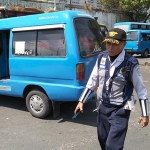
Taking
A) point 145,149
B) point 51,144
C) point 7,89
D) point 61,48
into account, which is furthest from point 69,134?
point 7,89

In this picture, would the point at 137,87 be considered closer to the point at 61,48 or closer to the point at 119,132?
the point at 119,132

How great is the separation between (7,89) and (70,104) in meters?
1.52

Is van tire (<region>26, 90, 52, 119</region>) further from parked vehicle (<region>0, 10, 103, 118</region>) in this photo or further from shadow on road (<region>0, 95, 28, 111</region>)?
shadow on road (<region>0, 95, 28, 111</region>)

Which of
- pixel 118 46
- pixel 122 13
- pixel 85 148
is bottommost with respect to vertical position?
pixel 85 148

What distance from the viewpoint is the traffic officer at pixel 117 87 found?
2519 mm

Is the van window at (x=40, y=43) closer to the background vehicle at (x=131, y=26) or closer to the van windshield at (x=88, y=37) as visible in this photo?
the van windshield at (x=88, y=37)

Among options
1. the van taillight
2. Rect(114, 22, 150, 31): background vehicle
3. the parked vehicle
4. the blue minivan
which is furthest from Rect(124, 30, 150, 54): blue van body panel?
the van taillight

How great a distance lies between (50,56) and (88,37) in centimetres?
86

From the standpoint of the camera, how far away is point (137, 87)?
254 cm

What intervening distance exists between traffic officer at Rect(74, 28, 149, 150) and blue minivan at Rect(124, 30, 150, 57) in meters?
14.5

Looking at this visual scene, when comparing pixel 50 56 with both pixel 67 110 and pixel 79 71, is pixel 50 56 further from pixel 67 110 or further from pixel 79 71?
pixel 67 110

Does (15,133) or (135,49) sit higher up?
(135,49)

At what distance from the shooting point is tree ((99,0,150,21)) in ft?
81.9

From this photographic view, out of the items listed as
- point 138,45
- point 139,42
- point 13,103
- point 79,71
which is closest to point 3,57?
point 13,103
